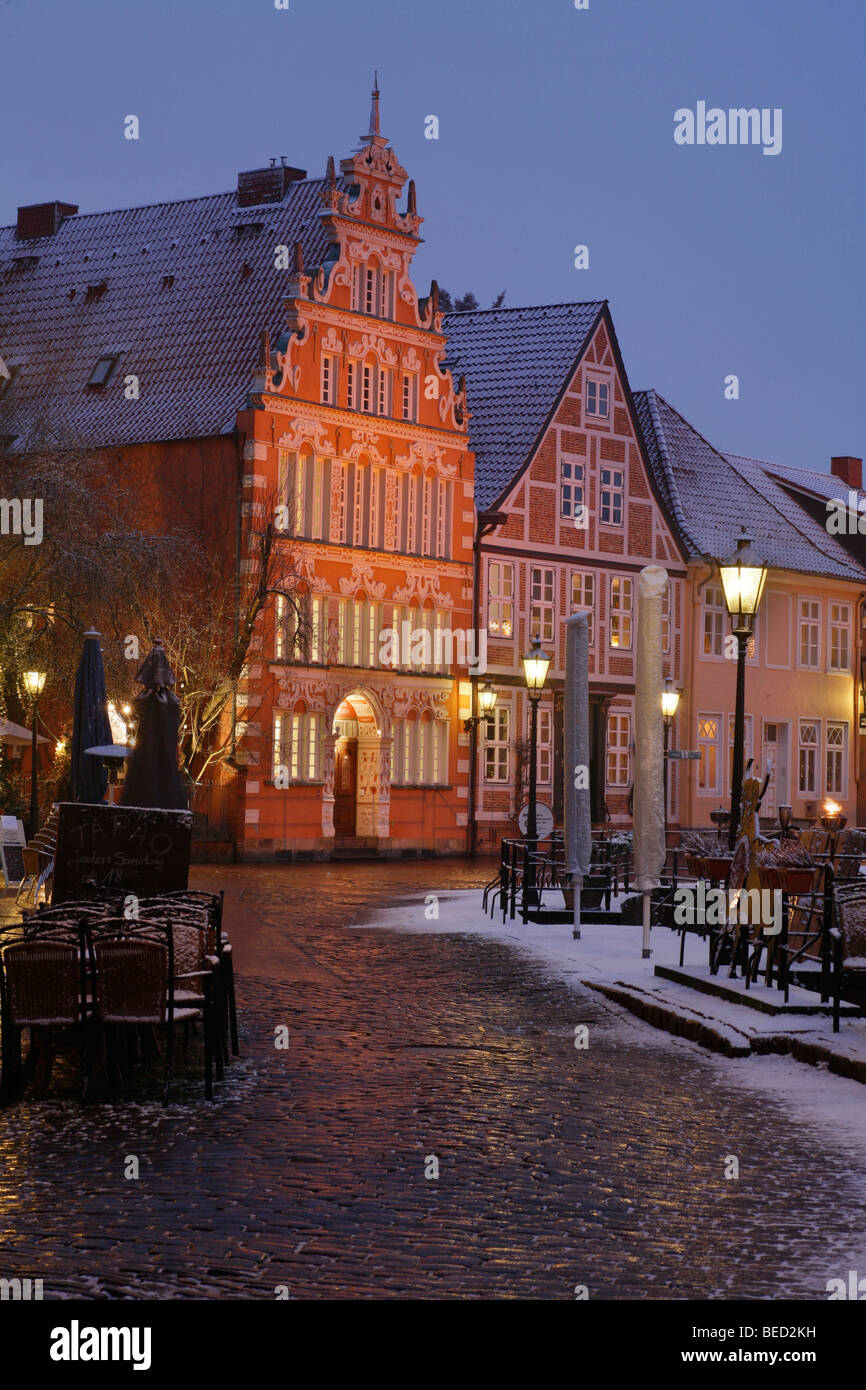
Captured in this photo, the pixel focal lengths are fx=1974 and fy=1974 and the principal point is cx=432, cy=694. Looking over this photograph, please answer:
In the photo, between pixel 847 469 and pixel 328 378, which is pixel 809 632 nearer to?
pixel 847 469

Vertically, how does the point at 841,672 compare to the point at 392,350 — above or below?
below

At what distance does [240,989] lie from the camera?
51.0 feet

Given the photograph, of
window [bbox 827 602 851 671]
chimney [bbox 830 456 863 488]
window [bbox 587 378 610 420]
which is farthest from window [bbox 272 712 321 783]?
chimney [bbox 830 456 863 488]

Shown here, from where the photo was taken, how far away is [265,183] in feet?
151

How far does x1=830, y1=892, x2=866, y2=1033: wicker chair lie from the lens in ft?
41.6

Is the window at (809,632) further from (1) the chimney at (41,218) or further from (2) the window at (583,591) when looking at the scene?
(1) the chimney at (41,218)

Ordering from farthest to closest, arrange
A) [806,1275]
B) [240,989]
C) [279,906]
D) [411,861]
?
[411,861], [279,906], [240,989], [806,1275]

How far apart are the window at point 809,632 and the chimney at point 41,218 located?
2231 cm

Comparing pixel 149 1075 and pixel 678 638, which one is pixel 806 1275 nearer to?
pixel 149 1075

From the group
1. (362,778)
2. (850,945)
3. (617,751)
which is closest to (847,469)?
(617,751)

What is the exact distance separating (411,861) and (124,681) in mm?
11846

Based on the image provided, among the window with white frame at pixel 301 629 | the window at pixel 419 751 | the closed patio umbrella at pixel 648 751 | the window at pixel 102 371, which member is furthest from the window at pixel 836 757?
the closed patio umbrella at pixel 648 751

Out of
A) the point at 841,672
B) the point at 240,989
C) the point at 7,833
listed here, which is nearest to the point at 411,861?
the point at 7,833

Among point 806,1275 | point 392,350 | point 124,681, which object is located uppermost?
point 392,350
